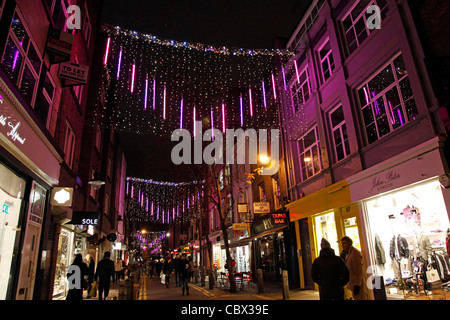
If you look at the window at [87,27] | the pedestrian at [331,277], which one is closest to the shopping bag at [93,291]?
the pedestrian at [331,277]

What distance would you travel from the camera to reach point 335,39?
492 inches

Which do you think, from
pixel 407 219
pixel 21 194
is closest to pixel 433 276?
pixel 407 219

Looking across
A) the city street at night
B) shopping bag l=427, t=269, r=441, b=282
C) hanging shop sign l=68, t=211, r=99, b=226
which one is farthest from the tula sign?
shopping bag l=427, t=269, r=441, b=282

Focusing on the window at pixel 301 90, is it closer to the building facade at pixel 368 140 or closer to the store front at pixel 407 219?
the building facade at pixel 368 140

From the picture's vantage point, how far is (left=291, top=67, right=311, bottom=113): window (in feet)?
50.4

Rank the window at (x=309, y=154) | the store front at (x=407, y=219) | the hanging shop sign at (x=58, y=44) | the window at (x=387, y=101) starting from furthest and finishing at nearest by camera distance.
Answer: the window at (x=309, y=154)
the hanging shop sign at (x=58, y=44)
the window at (x=387, y=101)
the store front at (x=407, y=219)

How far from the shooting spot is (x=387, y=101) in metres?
9.87

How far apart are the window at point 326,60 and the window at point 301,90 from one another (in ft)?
3.85

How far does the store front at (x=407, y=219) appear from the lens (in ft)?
26.2

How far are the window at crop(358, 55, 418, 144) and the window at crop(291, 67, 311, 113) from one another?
13.9ft

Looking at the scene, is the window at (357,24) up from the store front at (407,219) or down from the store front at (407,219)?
up
